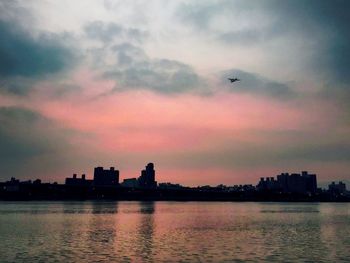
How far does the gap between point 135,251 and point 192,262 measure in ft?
34.3

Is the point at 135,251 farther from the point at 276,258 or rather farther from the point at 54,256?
the point at 276,258

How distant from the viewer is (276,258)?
141ft

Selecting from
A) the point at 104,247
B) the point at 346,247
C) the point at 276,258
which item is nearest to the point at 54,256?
the point at 104,247

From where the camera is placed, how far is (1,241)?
190ft

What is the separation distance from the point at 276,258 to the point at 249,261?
13.7 feet

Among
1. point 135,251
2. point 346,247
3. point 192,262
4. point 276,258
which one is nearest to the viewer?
point 192,262

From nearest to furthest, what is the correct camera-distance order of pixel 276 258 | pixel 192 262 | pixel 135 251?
pixel 192 262
pixel 276 258
pixel 135 251

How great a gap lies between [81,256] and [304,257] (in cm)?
2418

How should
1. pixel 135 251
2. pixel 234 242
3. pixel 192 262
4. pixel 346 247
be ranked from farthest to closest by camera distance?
pixel 234 242 < pixel 346 247 < pixel 135 251 < pixel 192 262

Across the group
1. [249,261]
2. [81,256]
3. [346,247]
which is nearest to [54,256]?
[81,256]

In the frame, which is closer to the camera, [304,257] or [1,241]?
[304,257]

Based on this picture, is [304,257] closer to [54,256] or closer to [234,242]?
[234,242]

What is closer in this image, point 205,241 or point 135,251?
point 135,251

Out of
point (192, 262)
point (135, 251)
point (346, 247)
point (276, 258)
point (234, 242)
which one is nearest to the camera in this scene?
point (192, 262)
